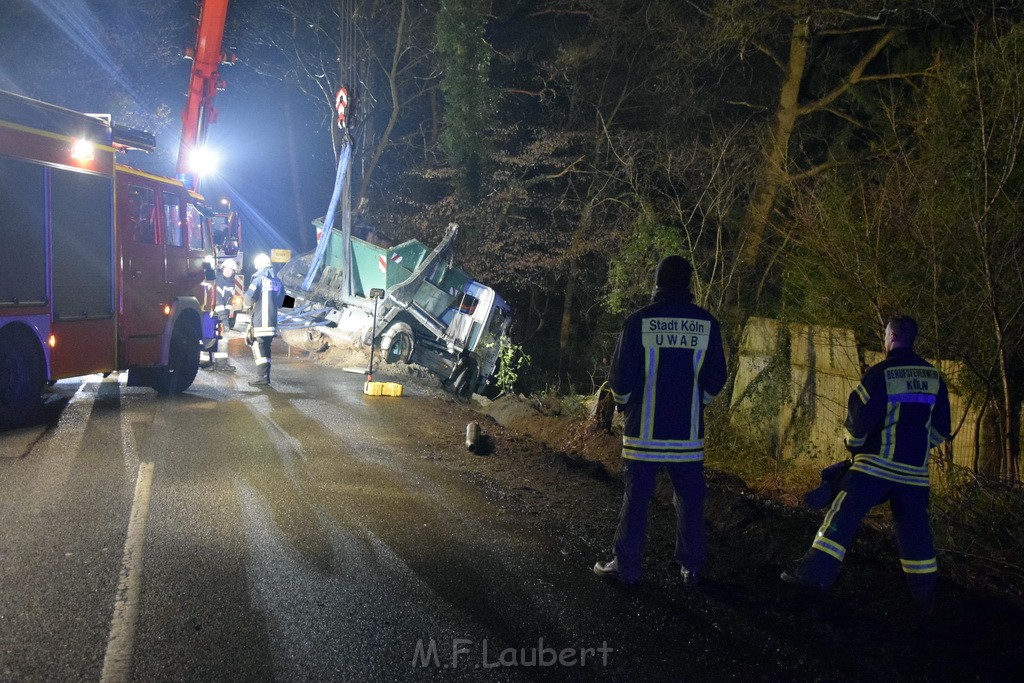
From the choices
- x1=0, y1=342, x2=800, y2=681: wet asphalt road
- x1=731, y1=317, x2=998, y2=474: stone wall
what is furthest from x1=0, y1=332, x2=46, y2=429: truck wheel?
x1=731, y1=317, x2=998, y2=474: stone wall

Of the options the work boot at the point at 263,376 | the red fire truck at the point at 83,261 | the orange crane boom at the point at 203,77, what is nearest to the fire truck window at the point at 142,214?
the red fire truck at the point at 83,261

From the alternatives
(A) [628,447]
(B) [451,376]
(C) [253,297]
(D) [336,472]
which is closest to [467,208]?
(B) [451,376]

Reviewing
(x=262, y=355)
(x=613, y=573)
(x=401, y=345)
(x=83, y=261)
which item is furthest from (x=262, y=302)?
(x=613, y=573)

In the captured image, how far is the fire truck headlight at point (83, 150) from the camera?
364 inches

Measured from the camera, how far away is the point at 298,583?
4730 mm

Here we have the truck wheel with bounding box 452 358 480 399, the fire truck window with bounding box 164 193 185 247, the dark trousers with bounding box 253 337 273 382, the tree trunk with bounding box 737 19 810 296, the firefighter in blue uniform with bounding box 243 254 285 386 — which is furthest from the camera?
the truck wheel with bounding box 452 358 480 399

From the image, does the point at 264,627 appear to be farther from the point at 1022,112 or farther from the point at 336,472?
the point at 1022,112

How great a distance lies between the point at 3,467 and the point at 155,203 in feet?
16.2

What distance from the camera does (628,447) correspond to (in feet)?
15.7

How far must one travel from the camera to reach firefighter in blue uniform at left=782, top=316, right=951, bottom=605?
15.4 ft

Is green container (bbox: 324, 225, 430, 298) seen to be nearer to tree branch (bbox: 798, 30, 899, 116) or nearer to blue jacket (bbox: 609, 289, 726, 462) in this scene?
tree branch (bbox: 798, 30, 899, 116)

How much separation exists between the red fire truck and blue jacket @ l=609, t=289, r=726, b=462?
660cm

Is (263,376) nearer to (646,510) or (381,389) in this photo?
(381,389)

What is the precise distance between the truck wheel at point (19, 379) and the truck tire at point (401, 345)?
7.05 m
